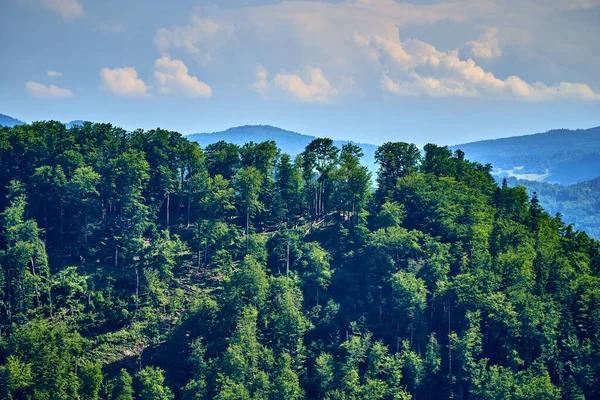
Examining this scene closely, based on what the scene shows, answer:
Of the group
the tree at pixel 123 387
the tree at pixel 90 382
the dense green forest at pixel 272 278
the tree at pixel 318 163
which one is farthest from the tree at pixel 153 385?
the tree at pixel 318 163

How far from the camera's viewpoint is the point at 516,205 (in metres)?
105

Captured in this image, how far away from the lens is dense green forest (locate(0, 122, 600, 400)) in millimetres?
74438

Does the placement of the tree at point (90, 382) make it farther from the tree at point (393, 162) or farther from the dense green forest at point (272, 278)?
the tree at point (393, 162)

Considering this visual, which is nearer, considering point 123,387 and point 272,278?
point 123,387

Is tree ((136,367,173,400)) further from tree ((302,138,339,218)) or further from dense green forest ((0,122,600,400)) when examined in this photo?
tree ((302,138,339,218))

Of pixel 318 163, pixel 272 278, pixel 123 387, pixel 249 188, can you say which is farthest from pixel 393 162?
pixel 123 387

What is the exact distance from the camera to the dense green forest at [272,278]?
74438 mm

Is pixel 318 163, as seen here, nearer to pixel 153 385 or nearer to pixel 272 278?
pixel 272 278

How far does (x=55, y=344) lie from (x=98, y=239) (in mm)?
26604

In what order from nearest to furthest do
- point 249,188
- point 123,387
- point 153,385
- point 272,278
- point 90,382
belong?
point 90,382, point 123,387, point 153,385, point 272,278, point 249,188

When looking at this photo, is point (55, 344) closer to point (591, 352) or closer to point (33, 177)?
point (33, 177)

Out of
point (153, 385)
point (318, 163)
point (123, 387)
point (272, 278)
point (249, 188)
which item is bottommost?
point (123, 387)

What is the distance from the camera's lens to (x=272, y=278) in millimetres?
83625

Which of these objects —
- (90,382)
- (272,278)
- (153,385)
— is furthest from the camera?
→ (272,278)
